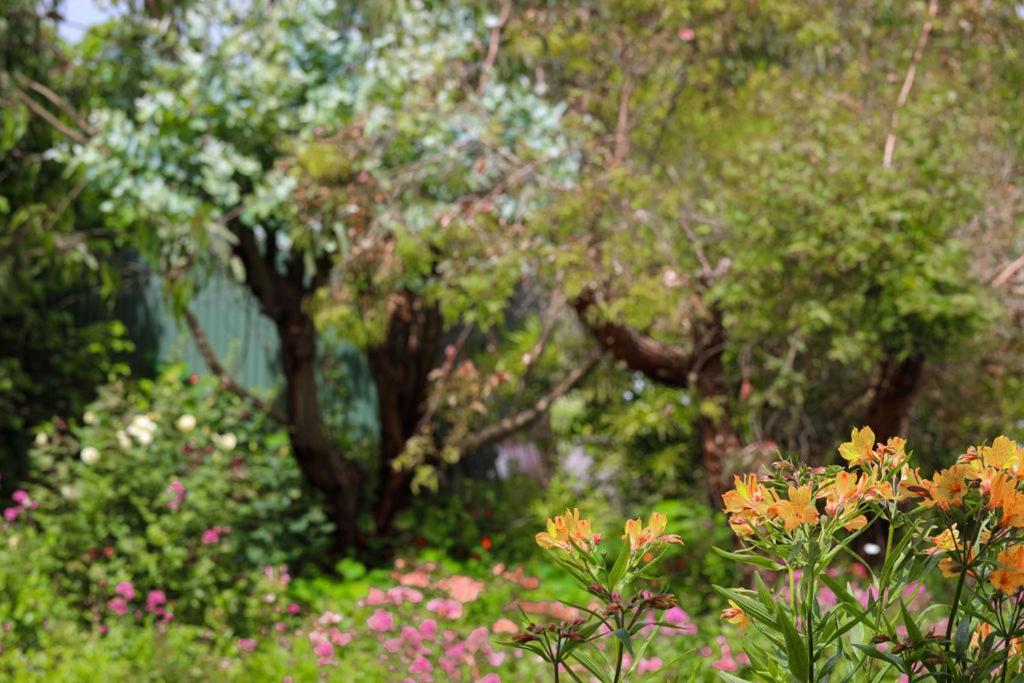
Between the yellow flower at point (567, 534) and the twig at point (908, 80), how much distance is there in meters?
4.02

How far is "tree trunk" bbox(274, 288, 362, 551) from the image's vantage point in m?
6.68

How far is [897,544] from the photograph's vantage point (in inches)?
57.1

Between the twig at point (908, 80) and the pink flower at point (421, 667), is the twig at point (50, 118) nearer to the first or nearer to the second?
the pink flower at point (421, 667)

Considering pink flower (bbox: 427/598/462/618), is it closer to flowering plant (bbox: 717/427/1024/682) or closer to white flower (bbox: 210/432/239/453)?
white flower (bbox: 210/432/239/453)

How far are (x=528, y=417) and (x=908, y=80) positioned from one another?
2.59m

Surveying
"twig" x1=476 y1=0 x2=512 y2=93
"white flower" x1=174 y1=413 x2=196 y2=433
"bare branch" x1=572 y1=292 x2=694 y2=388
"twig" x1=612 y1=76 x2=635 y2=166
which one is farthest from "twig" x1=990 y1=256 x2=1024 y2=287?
"white flower" x1=174 y1=413 x2=196 y2=433

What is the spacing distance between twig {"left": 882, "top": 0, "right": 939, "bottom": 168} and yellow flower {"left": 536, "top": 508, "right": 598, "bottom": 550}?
158 inches

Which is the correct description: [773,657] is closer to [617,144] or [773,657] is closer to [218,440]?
[617,144]

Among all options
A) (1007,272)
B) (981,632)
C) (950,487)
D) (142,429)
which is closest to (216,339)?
(142,429)

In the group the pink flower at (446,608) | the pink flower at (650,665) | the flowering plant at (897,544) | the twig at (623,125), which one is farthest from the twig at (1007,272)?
the flowering plant at (897,544)

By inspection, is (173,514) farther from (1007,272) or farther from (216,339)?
(1007,272)

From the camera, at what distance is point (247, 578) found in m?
5.93

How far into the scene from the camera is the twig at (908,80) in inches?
206

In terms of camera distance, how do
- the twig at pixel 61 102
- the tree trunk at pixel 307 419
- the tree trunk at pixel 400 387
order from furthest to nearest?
the tree trunk at pixel 400 387, the tree trunk at pixel 307 419, the twig at pixel 61 102
